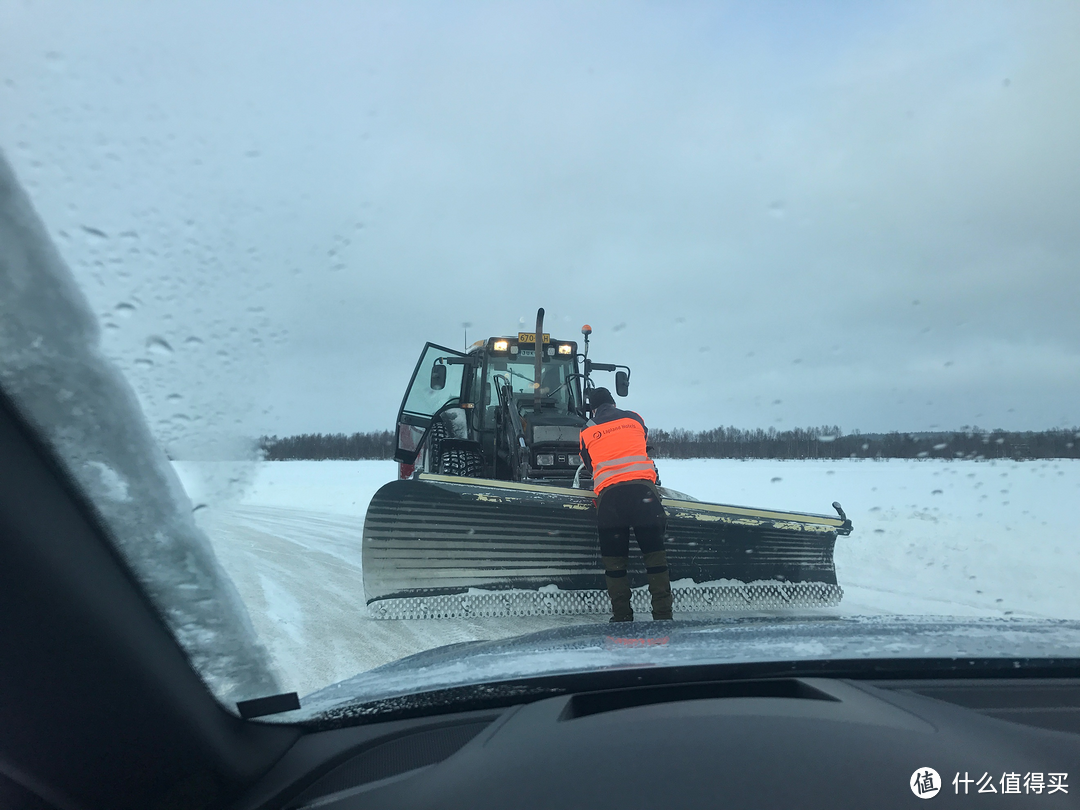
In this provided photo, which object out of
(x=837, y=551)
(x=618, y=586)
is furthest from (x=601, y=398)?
(x=837, y=551)

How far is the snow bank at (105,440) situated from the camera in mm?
1235

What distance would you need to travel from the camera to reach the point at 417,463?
850 centimetres

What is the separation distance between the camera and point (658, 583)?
500cm

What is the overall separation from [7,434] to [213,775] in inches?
31.8

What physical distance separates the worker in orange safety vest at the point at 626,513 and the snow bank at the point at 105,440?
3.48 meters

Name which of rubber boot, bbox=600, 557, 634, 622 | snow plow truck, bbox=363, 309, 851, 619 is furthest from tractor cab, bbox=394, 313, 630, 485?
rubber boot, bbox=600, 557, 634, 622

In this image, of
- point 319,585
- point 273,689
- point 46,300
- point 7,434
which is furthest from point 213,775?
point 319,585

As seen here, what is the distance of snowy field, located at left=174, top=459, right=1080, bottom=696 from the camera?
3.65 metres

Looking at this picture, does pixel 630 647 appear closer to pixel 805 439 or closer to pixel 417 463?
pixel 417 463

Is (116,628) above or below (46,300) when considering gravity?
below

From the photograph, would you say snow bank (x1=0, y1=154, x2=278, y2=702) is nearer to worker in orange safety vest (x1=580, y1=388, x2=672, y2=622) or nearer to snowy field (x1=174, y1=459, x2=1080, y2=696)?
snowy field (x1=174, y1=459, x2=1080, y2=696)

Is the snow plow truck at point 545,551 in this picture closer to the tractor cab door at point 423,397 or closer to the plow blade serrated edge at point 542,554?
the plow blade serrated edge at point 542,554

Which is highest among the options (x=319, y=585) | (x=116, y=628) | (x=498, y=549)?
(x=116, y=628)

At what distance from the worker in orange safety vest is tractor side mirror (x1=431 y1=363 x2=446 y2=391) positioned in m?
2.92
